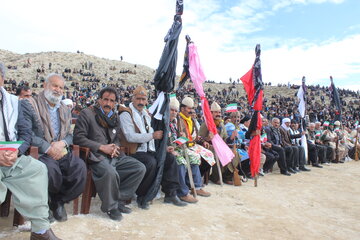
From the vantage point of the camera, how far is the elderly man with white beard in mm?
2764

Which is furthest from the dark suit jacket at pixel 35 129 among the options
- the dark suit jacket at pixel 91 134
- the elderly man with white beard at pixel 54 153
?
the dark suit jacket at pixel 91 134

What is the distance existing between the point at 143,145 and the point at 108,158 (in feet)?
2.04

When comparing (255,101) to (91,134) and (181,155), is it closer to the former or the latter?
(181,155)

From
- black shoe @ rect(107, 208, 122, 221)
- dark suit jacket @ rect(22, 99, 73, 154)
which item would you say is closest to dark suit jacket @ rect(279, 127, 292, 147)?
black shoe @ rect(107, 208, 122, 221)

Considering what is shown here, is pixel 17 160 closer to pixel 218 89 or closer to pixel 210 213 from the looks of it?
pixel 210 213

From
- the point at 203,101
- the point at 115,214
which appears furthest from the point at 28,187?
the point at 203,101

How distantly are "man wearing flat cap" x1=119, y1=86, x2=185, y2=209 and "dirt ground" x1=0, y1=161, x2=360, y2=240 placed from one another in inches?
9.1

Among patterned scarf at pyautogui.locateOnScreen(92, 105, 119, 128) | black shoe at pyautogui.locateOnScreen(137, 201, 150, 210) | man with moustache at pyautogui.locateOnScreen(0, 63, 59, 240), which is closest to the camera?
man with moustache at pyautogui.locateOnScreen(0, 63, 59, 240)

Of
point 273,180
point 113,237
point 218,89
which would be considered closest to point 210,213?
point 113,237

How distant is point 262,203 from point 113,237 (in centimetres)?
253

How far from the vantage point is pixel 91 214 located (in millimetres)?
3102

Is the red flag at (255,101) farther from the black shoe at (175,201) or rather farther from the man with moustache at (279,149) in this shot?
the black shoe at (175,201)

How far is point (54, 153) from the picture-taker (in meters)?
Result: 2.85

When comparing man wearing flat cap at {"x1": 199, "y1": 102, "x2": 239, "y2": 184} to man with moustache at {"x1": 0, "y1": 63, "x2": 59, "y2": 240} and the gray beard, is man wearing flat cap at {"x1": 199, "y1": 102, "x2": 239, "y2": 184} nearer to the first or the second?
the gray beard
